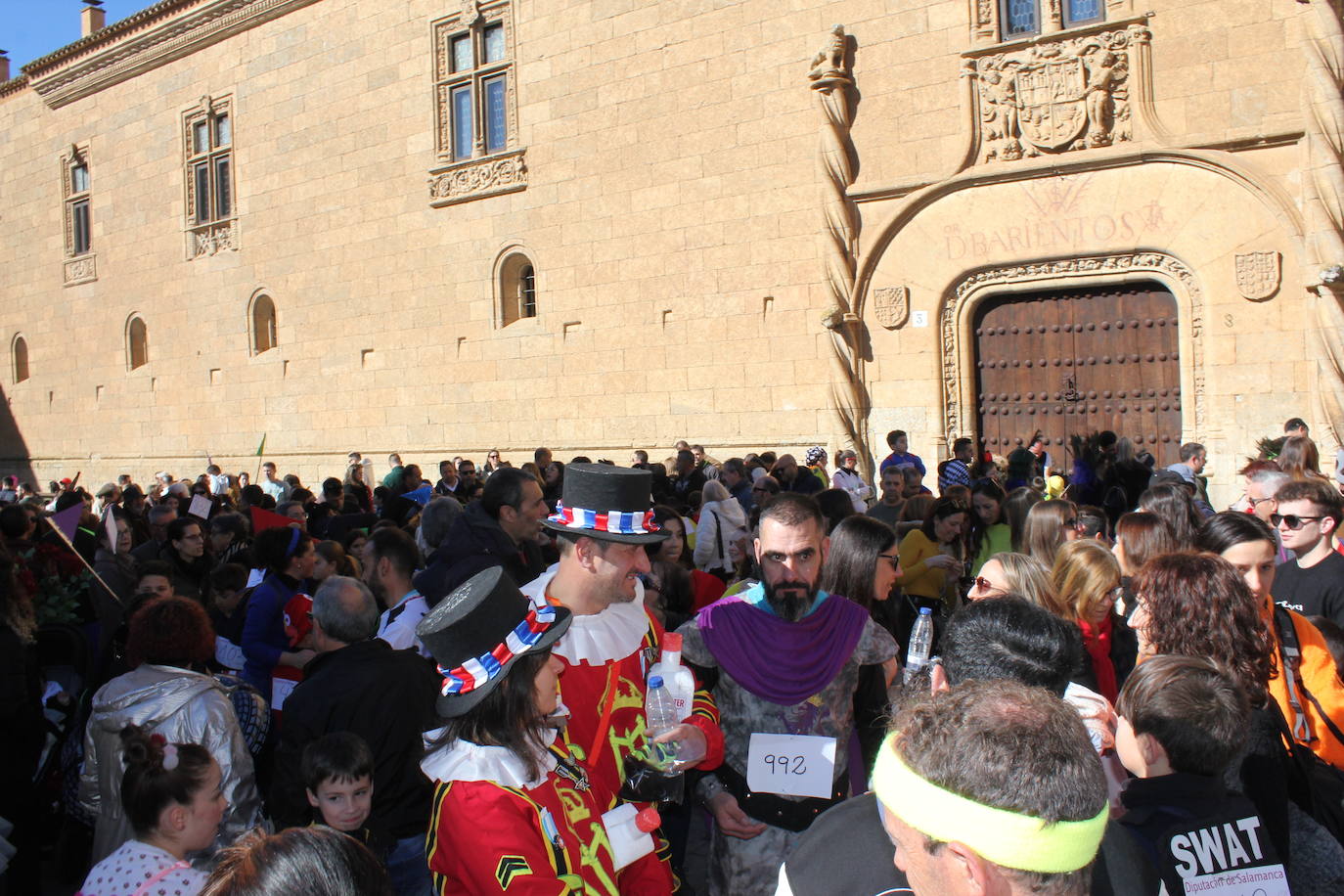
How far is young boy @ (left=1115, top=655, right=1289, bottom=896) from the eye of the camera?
231 cm

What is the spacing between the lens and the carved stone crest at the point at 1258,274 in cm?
1084

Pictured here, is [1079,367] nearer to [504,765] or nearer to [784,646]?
[784,646]

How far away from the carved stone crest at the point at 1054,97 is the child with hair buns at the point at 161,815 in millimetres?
11020

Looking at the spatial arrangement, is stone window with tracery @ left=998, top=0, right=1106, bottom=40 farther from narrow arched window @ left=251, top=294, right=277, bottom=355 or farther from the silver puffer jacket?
narrow arched window @ left=251, top=294, right=277, bottom=355

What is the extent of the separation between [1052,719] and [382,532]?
4.02 m

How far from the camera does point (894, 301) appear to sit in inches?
509

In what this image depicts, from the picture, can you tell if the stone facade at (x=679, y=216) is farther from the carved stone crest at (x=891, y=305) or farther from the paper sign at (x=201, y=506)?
the paper sign at (x=201, y=506)

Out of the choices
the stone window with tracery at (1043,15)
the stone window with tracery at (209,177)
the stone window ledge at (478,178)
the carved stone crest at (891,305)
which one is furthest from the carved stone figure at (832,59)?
the stone window with tracery at (209,177)

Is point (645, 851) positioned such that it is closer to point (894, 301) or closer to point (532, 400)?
point (894, 301)

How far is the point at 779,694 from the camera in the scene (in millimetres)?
3182

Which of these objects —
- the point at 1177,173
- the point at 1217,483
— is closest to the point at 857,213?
the point at 1177,173

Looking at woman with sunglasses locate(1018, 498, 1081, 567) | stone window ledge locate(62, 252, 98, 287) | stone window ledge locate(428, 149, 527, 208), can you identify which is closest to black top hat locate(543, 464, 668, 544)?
woman with sunglasses locate(1018, 498, 1081, 567)

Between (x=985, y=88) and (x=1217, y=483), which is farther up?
(x=985, y=88)

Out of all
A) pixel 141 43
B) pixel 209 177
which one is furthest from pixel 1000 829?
pixel 141 43
